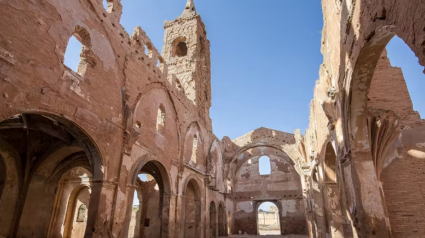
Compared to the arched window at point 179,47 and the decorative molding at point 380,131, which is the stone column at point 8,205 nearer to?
the decorative molding at point 380,131

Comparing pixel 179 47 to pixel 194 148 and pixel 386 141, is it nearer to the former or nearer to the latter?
pixel 194 148

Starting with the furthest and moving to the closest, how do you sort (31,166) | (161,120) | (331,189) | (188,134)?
(188,134) < (161,120) < (331,189) < (31,166)

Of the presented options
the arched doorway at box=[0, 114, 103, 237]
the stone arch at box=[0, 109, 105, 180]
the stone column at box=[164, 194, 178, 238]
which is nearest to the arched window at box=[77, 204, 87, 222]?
the arched doorway at box=[0, 114, 103, 237]

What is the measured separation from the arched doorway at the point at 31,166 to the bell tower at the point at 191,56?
27.7ft

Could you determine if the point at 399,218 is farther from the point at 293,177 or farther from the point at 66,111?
the point at 293,177

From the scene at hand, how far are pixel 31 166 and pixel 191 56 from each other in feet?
38.4

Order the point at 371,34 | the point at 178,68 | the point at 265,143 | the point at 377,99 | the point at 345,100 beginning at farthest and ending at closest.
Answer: the point at 265,143 < the point at 178,68 < the point at 377,99 < the point at 345,100 < the point at 371,34

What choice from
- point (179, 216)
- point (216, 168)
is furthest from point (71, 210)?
point (216, 168)

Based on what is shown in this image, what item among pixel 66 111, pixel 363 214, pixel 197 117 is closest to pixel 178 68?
pixel 197 117

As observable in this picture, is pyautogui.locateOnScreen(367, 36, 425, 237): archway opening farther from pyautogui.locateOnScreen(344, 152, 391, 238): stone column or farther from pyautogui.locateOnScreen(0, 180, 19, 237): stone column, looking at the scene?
pyautogui.locateOnScreen(0, 180, 19, 237): stone column

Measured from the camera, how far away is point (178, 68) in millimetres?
18531

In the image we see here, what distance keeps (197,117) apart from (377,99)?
10.0 metres

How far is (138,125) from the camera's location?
10.2 meters

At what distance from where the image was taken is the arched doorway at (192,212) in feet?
47.9
